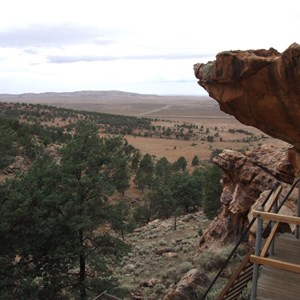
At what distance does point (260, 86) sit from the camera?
9.89 metres

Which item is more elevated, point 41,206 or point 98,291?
point 41,206

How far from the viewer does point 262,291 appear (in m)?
6.22

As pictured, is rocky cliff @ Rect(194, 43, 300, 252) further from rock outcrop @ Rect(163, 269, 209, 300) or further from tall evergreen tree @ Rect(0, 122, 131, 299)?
tall evergreen tree @ Rect(0, 122, 131, 299)

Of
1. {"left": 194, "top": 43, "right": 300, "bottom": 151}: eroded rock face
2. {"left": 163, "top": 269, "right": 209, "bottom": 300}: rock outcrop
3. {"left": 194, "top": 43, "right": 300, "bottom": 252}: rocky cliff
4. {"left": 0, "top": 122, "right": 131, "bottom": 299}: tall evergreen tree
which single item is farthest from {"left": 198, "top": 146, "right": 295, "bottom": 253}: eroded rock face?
{"left": 0, "top": 122, "right": 131, "bottom": 299}: tall evergreen tree

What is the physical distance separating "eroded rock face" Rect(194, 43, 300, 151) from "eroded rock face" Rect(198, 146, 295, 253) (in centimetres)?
544

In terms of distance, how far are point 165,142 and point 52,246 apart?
264 ft

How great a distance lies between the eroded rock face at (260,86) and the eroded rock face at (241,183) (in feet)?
17.8

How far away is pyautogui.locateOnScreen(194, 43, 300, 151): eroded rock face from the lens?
9.16 metres

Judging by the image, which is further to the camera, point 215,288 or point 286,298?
point 215,288

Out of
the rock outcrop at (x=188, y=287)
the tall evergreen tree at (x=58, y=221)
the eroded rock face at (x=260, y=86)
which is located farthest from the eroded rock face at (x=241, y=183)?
the tall evergreen tree at (x=58, y=221)

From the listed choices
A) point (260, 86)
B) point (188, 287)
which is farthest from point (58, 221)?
point (260, 86)

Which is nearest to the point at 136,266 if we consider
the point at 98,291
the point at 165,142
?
the point at 98,291

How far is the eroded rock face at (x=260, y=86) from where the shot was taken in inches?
360

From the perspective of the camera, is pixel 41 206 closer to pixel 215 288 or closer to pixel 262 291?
pixel 215 288
